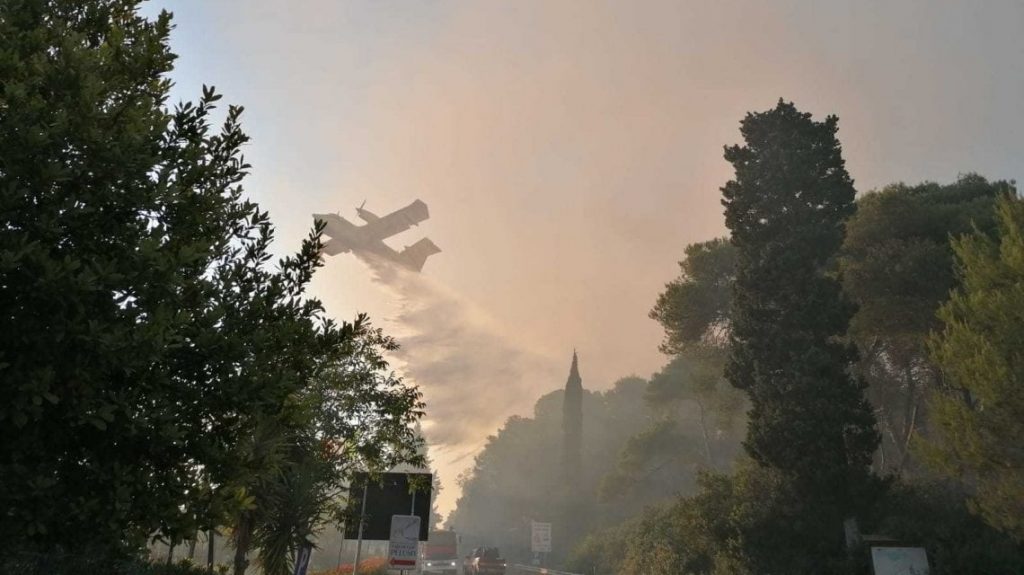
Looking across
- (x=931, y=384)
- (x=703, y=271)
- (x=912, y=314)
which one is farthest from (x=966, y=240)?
(x=703, y=271)

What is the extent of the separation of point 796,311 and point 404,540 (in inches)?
782

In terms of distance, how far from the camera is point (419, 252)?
55438 millimetres

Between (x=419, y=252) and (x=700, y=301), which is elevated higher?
(x=419, y=252)

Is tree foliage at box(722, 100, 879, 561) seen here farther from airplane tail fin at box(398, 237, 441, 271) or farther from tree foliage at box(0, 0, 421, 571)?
airplane tail fin at box(398, 237, 441, 271)

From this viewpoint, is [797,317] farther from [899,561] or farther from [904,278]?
[899,561]

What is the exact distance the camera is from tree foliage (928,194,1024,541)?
19.8 m

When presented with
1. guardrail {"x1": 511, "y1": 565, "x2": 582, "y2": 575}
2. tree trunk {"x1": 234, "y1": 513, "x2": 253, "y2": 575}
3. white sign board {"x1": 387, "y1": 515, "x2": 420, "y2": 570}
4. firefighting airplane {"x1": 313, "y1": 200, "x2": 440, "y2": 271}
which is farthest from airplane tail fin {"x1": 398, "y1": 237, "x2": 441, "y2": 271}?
tree trunk {"x1": 234, "y1": 513, "x2": 253, "y2": 575}

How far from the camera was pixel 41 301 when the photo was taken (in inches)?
192

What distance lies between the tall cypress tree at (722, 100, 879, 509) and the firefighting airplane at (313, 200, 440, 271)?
22.7 meters

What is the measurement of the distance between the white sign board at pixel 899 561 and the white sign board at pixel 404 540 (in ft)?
45.9

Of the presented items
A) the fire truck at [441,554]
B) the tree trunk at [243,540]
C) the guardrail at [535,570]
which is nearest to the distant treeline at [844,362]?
the guardrail at [535,570]

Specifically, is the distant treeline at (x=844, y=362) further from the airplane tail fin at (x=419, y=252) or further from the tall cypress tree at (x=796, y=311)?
the airplane tail fin at (x=419, y=252)

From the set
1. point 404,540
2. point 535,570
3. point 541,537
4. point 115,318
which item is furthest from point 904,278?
point 541,537

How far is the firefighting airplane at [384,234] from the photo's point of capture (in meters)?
41.5
